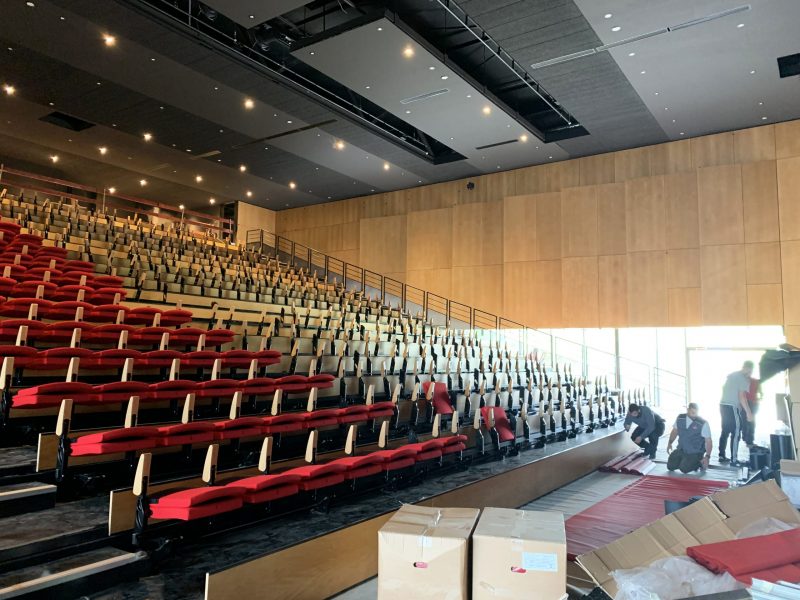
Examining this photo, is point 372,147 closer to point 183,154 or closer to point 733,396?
point 183,154

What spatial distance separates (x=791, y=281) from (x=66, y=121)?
11.5m

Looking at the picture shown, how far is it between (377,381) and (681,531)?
11.6 feet

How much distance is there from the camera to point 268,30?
24.3ft

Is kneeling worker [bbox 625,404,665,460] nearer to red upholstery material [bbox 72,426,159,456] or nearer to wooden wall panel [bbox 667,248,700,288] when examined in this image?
wooden wall panel [bbox 667,248,700,288]

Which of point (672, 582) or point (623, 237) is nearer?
point (672, 582)

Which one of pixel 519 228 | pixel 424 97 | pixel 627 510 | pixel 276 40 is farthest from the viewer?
pixel 519 228

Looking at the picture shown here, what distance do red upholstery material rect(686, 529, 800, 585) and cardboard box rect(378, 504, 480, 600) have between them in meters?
0.70

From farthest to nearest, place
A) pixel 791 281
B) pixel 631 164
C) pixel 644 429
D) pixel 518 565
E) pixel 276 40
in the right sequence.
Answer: pixel 631 164
pixel 791 281
pixel 276 40
pixel 644 429
pixel 518 565

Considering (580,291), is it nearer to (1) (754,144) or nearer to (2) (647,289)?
(2) (647,289)

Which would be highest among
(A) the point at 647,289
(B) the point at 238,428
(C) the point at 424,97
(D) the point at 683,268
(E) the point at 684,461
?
(C) the point at 424,97

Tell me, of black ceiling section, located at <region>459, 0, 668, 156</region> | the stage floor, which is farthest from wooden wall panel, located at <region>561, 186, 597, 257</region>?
the stage floor

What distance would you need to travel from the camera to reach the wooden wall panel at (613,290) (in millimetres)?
10000

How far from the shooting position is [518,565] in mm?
1626

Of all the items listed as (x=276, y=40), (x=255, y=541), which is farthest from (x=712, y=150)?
(x=255, y=541)
